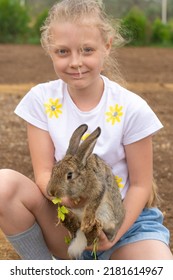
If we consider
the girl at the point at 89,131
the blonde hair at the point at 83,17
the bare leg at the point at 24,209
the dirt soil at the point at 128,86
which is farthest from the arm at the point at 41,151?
the dirt soil at the point at 128,86

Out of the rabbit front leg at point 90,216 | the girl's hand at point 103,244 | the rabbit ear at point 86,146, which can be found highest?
the rabbit ear at point 86,146

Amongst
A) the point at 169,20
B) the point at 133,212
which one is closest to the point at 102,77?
the point at 133,212

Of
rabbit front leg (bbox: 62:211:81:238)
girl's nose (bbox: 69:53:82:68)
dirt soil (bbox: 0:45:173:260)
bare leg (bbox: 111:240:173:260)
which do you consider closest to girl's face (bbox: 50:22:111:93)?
girl's nose (bbox: 69:53:82:68)

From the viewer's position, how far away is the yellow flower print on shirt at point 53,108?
325cm

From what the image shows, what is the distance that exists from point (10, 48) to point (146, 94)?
7.38 meters

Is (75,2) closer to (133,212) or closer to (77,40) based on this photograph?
(77,40)

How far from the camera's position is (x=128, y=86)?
9.07m

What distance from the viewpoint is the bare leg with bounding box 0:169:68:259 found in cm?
305

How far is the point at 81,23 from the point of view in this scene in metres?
3.07

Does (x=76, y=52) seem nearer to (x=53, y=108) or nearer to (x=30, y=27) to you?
(x=53, y=108)

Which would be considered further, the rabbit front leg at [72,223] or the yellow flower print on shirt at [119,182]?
the yellow flower print on shirt at [119,182]

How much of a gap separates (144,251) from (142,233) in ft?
0.34

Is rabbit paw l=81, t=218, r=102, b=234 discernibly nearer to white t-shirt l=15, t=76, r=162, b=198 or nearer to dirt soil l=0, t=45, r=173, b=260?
white t-shirt l=15, t=76, r=162, b=198

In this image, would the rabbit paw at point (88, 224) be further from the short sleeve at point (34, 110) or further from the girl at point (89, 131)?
the short sleeve at point (34, 110)
